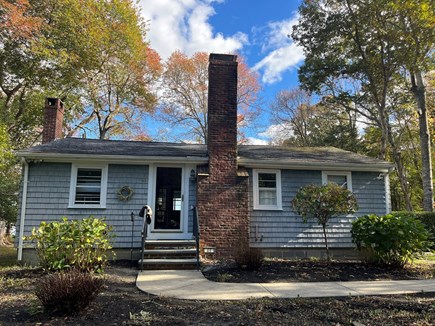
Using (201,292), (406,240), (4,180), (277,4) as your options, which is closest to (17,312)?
(201,292)

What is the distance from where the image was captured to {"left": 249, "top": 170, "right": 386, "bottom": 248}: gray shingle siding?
9227 mm

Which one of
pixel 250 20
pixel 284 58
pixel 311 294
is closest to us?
pixel 311 294

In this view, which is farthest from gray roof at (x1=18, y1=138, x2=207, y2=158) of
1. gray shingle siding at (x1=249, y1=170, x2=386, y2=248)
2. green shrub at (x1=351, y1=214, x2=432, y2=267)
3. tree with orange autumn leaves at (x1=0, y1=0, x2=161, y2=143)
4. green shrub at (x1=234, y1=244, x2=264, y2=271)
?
tree with orange autumn leaves at (x1=0, y1=0, x2=161, y2=143)

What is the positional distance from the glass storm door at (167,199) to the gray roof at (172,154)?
2.13 ft

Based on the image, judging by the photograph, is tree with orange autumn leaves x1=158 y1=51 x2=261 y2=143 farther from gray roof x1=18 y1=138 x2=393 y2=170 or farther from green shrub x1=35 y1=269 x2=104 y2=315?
green shrub x1=35 y1=269 x2=104 y2=315

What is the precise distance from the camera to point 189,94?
25.0 metres

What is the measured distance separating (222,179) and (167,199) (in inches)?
115

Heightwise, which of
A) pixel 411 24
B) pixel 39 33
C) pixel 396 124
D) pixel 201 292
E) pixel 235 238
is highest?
pixel 39 33

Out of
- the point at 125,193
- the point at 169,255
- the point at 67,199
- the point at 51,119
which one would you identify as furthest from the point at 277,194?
the point at 51,119

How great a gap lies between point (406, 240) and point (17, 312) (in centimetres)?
737

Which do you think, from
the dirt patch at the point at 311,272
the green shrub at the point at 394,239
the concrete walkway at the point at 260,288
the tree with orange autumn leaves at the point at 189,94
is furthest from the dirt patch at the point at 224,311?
the tree with orange autumn leaves at the point at 189,94

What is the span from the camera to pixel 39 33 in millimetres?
16641

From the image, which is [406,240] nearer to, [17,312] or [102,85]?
[17,312]

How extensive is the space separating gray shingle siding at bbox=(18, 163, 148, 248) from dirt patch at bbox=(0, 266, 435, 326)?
349 centimetres
